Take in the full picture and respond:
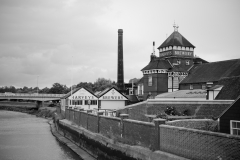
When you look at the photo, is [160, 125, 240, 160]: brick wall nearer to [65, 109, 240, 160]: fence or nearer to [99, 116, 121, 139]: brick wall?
[65, 109, 240, 160]: fence

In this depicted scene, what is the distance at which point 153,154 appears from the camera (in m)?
13.6

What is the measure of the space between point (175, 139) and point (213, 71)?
34258mm

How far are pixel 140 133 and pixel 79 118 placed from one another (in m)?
17.1

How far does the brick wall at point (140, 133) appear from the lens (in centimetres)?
1437

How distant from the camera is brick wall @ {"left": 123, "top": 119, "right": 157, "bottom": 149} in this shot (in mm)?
14367

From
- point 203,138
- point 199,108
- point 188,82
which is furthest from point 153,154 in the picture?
point 188,82

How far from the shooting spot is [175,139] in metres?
12.7

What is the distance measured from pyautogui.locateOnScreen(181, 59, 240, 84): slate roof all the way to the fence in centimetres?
2528

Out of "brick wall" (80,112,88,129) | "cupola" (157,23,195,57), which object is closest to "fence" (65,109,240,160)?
"brick wall" (80,112,88,129)

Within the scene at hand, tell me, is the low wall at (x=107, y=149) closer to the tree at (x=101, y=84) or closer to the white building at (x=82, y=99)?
the white building at (x=82, y=99)

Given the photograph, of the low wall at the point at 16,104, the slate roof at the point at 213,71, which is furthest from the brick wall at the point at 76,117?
the low wall at the point at 16,104

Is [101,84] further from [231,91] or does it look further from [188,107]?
[231,91]

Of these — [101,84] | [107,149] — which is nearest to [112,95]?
[107,149]

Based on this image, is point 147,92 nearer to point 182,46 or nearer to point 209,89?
point 182,46
